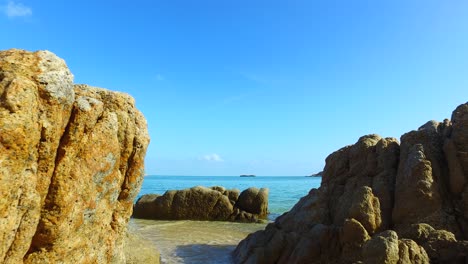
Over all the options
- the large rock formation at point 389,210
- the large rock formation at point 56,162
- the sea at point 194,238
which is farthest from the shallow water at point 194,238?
the large rock formation at point 56,162

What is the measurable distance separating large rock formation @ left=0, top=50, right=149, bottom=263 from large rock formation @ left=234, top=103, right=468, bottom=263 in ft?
21.8

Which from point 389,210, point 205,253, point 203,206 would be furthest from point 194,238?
point 389,210

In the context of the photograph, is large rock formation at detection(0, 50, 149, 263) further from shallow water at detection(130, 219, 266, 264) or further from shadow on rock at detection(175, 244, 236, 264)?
shallow water at detection(130, 219, 266, 264)

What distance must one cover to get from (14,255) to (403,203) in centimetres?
1133

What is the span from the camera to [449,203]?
38.2 feet

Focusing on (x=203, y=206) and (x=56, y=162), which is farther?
(x=203, y=206)

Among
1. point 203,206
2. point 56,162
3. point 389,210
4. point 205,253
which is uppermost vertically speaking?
point 56,162

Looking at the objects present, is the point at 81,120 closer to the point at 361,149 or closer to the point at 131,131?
the point at 131,131

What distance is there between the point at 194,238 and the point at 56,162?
16.6 m

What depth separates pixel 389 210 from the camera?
12086 mm

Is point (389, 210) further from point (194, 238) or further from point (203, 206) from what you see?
point (203, 206)

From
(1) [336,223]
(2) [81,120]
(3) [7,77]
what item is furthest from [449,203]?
(3) [7,77]

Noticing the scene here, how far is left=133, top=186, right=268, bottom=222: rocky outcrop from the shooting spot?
29047mm

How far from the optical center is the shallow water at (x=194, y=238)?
16023mm
